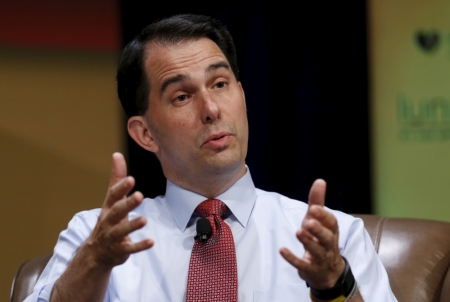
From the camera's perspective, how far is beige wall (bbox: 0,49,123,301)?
310cm

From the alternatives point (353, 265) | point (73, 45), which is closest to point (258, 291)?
point (353, 265)

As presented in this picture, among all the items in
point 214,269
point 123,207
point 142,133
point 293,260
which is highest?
point 142,133

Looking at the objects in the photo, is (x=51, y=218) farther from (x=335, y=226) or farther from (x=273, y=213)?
(x=335, y=226)

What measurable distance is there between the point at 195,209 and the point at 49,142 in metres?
1.55

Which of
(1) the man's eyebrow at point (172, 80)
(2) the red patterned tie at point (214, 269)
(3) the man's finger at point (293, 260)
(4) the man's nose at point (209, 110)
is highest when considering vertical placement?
(1) the man's eyebrow at point (172, 80)

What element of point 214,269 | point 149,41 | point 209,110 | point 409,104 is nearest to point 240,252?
point 214,269

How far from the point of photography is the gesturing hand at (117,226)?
1.29 metres

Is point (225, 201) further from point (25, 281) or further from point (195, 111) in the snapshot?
point (25, 281)

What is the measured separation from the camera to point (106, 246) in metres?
1.38

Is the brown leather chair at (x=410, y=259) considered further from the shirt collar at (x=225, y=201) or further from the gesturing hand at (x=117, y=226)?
the gesturing hand at (x=117, y=226)

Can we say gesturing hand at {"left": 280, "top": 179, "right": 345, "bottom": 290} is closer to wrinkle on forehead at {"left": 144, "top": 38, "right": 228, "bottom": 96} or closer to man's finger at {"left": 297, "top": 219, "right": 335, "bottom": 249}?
man's finger at {"left": 297, "top": 219, "right": 335, "bottom": 249}

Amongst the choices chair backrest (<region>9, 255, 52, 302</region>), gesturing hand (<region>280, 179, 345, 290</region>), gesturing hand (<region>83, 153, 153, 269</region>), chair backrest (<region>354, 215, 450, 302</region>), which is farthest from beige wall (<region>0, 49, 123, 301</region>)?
gesturing hand (<region>280, 179, 345, 290</region>)

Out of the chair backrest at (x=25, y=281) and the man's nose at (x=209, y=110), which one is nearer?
the man's nose at (x=209, y=110)

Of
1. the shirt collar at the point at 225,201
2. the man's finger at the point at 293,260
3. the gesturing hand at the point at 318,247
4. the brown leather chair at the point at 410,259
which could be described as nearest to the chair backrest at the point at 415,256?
the brown leather chair at the point at 410,259
